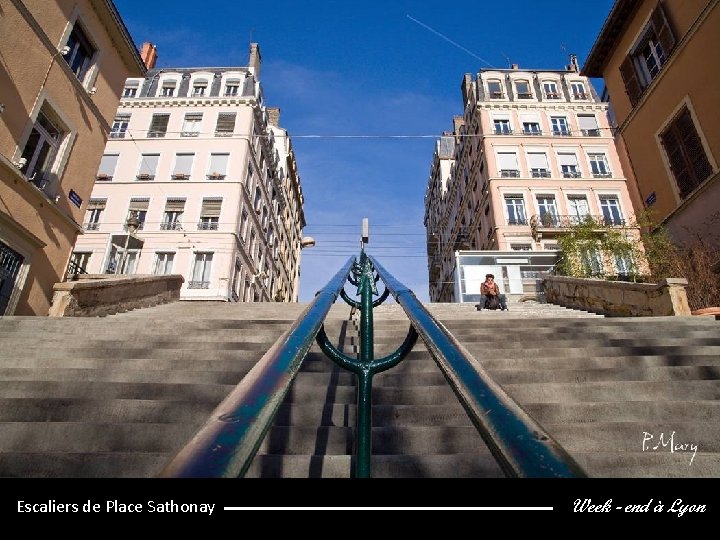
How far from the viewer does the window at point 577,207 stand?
26188 millimetres

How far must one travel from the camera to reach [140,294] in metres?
9.80

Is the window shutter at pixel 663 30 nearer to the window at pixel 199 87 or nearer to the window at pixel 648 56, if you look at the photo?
the window at pixel 648 56

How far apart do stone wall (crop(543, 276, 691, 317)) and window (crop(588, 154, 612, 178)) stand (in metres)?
20.8

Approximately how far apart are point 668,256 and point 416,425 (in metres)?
10.7

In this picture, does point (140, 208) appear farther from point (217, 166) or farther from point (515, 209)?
point (515, 209)

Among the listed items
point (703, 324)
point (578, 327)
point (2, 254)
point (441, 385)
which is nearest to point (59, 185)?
point (2, 254)

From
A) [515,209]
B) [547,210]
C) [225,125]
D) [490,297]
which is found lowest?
[490,297]

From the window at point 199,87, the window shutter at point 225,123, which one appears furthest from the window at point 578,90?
the window at point 199,87

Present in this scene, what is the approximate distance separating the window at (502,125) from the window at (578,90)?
6293 millimetres

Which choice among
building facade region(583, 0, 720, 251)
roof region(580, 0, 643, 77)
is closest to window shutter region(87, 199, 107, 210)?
roof region(580, 0, 643, 77)

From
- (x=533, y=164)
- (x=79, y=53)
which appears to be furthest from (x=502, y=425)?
(x=533, y=164)

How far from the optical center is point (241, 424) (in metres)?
0.77

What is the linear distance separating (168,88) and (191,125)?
4311mm
